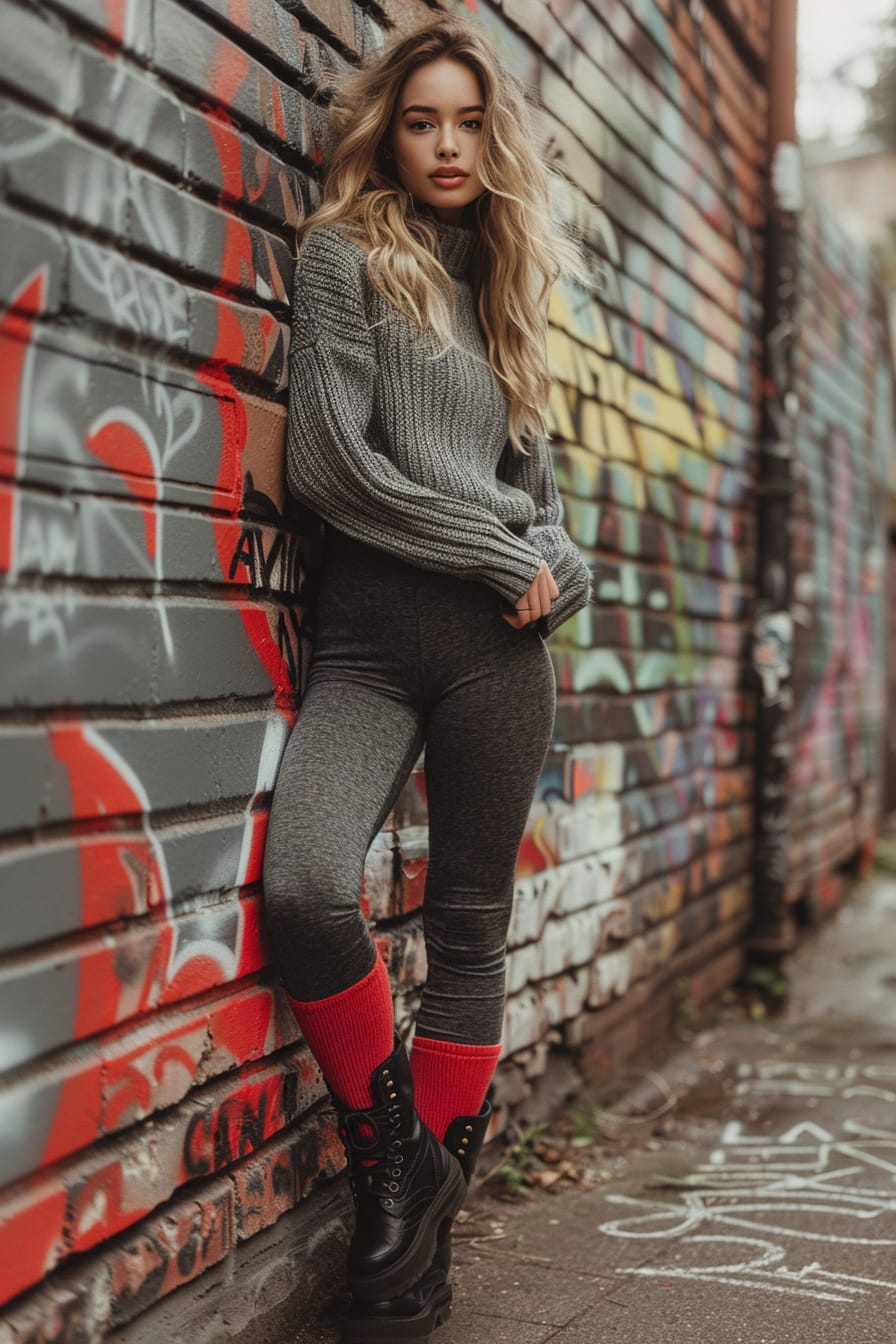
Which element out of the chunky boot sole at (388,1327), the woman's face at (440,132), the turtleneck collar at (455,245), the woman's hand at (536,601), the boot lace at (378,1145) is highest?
the woman's face at (440,132)

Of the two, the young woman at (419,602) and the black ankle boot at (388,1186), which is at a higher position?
the young woman at (419,602)

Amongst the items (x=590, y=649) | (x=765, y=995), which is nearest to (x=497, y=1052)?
(x=590, y=649)

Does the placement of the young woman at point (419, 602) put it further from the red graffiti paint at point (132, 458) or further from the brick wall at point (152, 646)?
the red graffiti paint at point (132, 458)

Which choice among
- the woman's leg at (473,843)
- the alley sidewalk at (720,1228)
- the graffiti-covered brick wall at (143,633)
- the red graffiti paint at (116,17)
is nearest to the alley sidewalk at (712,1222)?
the alley sidewalk at (720,1228)

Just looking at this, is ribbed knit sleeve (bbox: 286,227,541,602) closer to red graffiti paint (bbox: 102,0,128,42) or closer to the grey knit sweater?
the grey knit sweater

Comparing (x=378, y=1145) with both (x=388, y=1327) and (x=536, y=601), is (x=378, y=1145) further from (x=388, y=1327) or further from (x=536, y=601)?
(x=536, y=601)

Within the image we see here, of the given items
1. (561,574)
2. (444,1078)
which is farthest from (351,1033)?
(561,574)

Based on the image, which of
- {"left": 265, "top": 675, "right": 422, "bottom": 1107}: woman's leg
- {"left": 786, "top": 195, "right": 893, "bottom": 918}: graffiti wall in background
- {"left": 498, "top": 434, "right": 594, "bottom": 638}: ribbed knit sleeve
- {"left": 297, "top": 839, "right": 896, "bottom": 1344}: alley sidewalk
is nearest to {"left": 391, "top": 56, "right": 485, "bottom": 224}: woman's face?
{"left": 498, "top": 434, "right": 594, "bottom": 638}: ribbed knit sleeve

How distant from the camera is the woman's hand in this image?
7.45 ft

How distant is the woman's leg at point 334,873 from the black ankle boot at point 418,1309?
324mm

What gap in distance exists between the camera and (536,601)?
2.28m

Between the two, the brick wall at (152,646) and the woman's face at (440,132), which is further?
the woman's face at (440,132)

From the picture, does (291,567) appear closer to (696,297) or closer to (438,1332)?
(438,1332)

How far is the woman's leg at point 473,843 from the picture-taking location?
232cm
